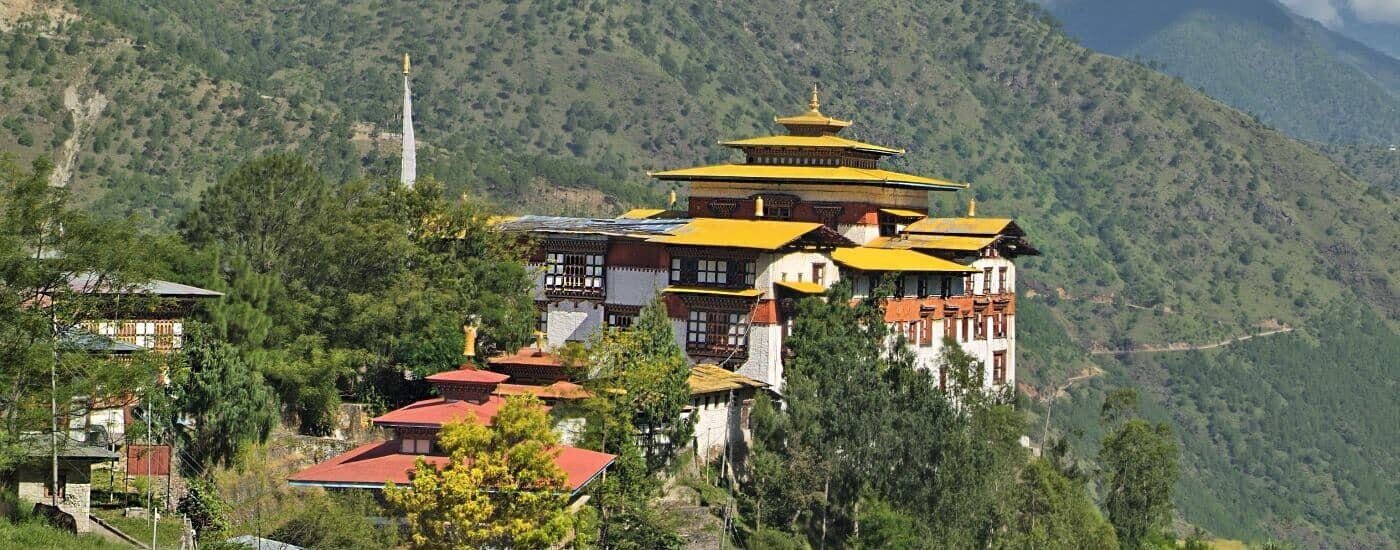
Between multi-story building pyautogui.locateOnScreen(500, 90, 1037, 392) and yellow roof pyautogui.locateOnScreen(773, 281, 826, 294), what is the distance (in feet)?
0.24

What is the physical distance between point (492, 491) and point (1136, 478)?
1352 inches

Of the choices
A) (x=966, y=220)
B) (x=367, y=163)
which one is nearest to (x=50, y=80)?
(x=367, y=163)

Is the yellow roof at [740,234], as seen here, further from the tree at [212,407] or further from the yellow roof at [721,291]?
the tree at [212,407]

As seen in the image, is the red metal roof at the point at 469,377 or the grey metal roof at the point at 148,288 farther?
the red metal roof at the point at 469,377

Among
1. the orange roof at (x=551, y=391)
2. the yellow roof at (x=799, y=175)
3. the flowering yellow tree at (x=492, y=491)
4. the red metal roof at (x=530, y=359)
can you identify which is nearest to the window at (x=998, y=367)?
the yellow roof at (x=799, y=175)

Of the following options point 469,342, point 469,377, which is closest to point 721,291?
point 469,342

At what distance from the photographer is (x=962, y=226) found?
3735 inches

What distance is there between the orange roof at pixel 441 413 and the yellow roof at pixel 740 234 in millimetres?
15157

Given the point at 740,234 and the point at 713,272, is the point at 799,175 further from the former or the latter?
the point at 713,272

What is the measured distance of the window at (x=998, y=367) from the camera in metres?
96.2

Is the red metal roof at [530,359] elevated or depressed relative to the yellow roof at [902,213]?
depressed

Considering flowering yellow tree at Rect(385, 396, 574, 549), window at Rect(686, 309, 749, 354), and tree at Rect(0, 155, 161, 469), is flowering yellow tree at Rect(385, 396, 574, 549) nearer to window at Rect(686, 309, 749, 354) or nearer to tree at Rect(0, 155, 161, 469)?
tree at Rect(0, 155, 161, 469)

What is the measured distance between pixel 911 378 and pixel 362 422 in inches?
705

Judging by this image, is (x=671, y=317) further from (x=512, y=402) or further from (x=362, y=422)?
(x=512, y=402)
